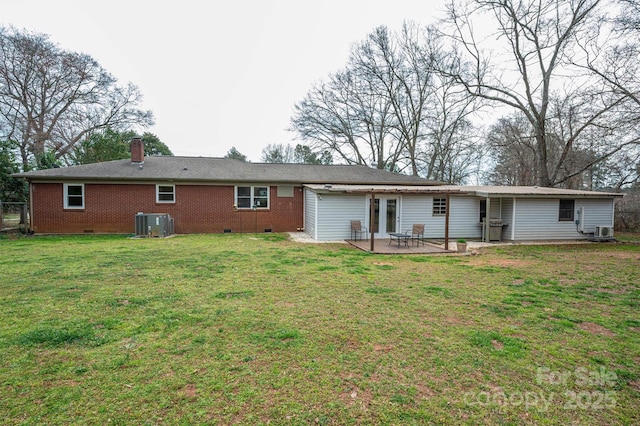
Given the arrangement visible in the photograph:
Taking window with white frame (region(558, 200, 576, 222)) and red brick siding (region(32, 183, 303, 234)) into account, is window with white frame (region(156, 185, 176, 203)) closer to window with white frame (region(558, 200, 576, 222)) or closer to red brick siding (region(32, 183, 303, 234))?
red brick siding (region(32, 183, 303, 234))

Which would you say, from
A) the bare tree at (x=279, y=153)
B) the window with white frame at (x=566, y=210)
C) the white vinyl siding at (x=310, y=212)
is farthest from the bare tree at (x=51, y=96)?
the window with white frame at (x=566, y=210)

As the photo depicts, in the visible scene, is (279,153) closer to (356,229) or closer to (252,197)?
(252,197)

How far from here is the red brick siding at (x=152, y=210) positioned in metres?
13.6

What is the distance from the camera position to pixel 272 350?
346 centimetres

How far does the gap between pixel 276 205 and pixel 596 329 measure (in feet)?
42.6

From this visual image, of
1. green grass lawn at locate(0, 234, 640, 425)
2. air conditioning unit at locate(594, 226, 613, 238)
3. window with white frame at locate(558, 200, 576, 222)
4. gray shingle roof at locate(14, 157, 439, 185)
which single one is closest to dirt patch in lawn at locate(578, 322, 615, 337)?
green grass lawn at locate(0, 234, 640, 425)

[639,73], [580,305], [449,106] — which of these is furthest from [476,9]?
[580,305]

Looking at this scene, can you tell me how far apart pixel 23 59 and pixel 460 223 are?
2976cm

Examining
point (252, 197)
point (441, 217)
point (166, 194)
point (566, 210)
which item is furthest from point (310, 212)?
point (566, 210)

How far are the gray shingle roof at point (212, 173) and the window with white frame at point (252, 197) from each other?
22.1 inches

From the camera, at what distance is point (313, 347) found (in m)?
3.55

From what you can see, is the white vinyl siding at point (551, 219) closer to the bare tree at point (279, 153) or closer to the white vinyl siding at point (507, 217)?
the white vinyl siding at point (507, 217)

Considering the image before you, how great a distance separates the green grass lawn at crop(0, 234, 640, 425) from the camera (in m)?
2.52

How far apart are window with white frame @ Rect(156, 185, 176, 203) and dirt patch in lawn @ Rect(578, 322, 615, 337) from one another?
48.5 feet
